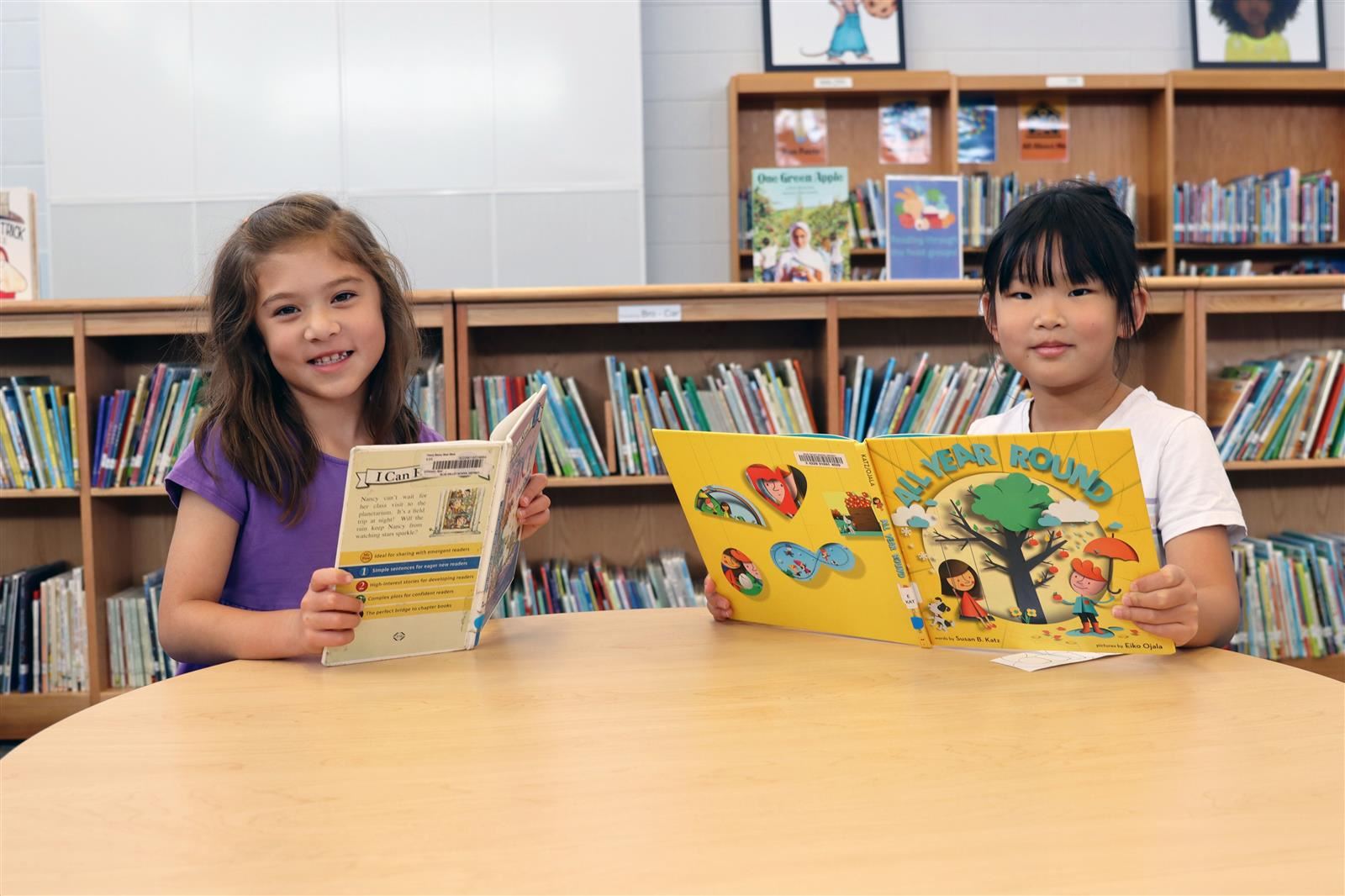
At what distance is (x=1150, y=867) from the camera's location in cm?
57

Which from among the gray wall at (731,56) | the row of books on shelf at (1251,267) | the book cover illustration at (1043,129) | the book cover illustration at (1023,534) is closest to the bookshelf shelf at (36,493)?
the book cover illustration at (1023,534)

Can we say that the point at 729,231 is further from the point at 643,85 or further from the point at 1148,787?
the point at 1148,787

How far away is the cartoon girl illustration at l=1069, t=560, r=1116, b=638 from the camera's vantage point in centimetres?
98

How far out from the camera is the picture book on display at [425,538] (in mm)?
1009

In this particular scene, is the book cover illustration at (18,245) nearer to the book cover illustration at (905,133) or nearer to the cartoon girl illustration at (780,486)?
the cartoon girl illustration at (780,486)

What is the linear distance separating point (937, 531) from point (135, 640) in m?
2.09

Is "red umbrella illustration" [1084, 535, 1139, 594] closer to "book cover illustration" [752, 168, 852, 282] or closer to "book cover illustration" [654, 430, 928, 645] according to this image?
"book cover illustration" [654, 430, 928, 645]

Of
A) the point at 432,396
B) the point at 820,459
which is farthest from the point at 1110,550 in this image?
the point at 432,396

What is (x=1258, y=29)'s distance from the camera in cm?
421

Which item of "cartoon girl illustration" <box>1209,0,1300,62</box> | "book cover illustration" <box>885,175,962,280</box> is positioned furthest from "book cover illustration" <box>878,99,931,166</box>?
"book cover illustration" <box>885,175,962,280</box>

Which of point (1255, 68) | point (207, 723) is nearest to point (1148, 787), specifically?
point (207, 723)

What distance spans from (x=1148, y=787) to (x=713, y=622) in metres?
0.60

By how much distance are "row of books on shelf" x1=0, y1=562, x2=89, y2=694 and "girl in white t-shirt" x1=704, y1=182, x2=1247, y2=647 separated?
194cm

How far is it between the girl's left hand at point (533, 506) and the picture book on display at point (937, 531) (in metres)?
0.17
